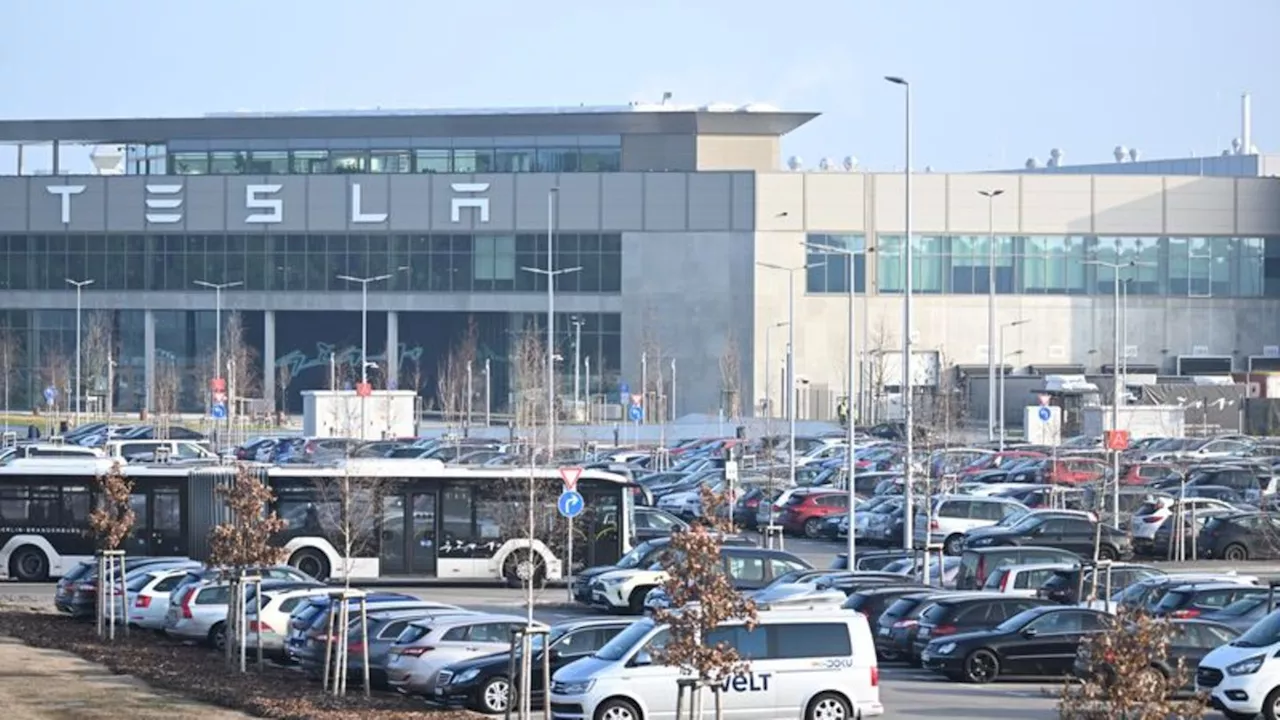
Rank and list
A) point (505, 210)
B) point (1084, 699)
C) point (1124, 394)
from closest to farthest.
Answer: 1. point (1084, 699)
2. point (1124, 394)
3. point (505, 210)

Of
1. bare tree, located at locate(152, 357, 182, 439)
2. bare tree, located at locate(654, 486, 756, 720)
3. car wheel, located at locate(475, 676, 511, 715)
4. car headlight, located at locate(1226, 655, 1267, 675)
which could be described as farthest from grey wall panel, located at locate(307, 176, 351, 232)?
bare tree, located at locate(654, 486, 756, 720)

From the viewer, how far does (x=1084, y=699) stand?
16250 millimetres

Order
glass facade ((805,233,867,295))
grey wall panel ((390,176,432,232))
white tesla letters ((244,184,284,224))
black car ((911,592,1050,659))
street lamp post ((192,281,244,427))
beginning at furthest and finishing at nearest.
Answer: white tesla letters ((244,184,284,224)) < grey wall panel ((390,176,432,232)) < glass facade ((805,233,867,295)) < street lamp post ((192,281,244,427)) < black car ((911,592,1050,659))

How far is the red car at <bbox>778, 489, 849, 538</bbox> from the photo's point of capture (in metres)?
58.2

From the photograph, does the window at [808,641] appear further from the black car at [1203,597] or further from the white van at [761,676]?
the black car at [1203,597]

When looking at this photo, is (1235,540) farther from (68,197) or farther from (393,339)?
(68,197)

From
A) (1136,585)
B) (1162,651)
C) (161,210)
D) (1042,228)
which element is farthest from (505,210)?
(1162,651)

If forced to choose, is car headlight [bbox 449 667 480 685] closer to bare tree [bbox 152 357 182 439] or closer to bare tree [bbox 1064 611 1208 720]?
bare tree [bbox 1064 611 1208 720]

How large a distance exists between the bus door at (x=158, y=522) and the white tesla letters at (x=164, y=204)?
59.5m

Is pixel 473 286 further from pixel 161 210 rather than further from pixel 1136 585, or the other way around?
pixel 1136 585

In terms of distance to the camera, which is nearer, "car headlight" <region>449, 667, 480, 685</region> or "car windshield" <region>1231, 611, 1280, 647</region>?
"car windshield" <region>1231, 611, 1280, 647</region>

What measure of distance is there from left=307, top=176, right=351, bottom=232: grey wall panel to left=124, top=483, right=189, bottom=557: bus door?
2264 inches

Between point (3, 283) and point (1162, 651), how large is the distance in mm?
95002

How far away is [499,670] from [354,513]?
17.8 m
